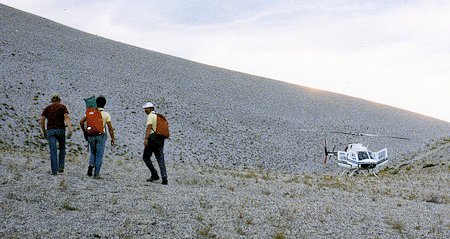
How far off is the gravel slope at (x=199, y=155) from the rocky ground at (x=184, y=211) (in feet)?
0.13

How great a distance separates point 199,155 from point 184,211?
2507 centimetres

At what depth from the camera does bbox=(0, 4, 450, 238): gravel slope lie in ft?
28.2

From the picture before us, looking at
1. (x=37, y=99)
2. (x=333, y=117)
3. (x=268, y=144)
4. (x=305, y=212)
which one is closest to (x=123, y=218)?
(x=305, y=212)

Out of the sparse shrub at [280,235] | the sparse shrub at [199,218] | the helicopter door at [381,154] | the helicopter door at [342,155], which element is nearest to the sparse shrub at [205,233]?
the sparse shrub at [199,218]

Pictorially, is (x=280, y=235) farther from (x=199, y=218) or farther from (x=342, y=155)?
(x=342, y=155)

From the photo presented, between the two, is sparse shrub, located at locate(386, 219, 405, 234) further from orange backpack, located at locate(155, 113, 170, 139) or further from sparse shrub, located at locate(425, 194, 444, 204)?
sparse shrub, located at locate(425, 194, 444, 204)

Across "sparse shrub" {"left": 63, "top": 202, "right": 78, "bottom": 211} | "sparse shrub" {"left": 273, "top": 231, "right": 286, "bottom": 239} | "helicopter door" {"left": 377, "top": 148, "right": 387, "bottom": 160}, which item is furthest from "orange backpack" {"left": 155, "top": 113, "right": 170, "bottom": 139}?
"helicopter door" {"left": 377, "top": 148, "right": 387, "bottom": 160}

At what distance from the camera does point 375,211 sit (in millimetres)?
11555

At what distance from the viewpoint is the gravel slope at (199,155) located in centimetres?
861

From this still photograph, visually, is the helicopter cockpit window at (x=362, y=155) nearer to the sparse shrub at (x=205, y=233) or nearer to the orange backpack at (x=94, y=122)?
the orange backpack at (x=94, y=122)

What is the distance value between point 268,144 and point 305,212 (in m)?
32.6

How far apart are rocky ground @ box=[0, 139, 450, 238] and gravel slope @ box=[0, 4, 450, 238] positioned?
4 cm

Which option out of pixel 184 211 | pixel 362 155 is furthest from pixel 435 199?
pixel 362 155

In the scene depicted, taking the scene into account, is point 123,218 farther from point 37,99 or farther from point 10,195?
point 37,99
